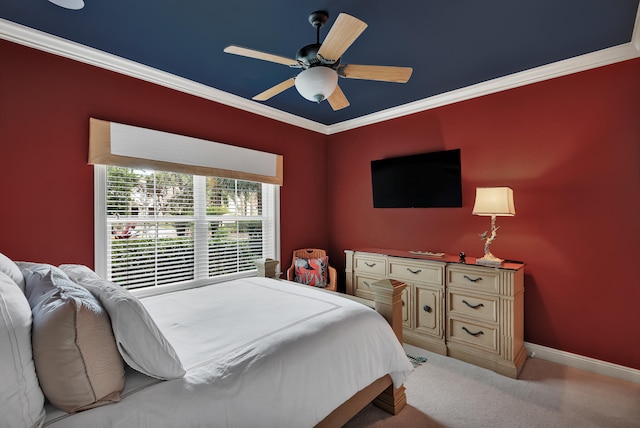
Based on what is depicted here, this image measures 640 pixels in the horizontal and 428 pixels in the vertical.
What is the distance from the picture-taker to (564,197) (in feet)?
9.06

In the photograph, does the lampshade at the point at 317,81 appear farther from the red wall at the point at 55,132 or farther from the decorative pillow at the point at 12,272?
the red wall at the point at 55,132

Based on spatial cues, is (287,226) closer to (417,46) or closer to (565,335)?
(417,46)

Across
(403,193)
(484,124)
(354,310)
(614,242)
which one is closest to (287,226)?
(403,193)

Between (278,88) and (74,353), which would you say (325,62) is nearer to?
(278,88)

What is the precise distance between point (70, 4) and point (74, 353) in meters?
2.07

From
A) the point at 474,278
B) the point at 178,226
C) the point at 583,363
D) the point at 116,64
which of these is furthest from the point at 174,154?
→ the point at 583,363

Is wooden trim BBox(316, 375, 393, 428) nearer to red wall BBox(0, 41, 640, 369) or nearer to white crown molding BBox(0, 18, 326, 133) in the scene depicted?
red wall BBox(0, 41, 640, 369)

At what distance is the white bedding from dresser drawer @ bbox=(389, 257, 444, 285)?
1.21 m

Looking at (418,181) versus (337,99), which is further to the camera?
(418,181)

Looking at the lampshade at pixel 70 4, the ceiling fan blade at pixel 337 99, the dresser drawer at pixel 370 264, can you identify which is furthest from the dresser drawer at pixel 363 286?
the lampshade at pixel 70 4


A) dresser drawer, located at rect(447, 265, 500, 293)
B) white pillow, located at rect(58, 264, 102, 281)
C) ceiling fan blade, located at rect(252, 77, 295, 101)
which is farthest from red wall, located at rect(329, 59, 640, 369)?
white pillow, located at rect(58, 264, 102, 281)

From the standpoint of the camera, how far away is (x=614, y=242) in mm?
2549

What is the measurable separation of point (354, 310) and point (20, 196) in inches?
99.5

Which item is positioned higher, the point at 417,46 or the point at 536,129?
the point at 417,46
